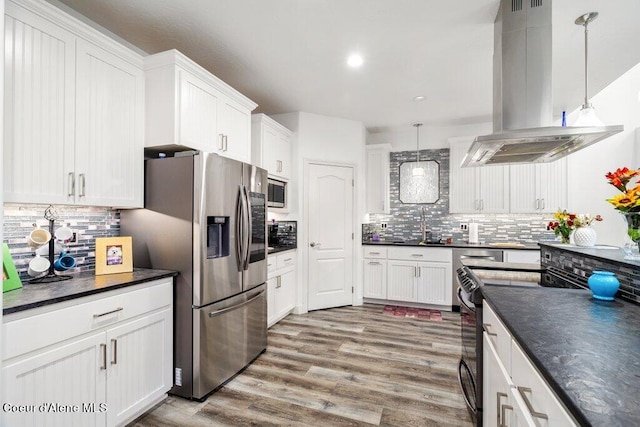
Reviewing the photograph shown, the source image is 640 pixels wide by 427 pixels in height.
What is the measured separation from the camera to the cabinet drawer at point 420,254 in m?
4.17

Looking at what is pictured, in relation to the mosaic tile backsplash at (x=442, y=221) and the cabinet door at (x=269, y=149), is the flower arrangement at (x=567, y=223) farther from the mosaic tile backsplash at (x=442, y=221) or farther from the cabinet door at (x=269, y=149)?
the cabinet door at (x=269, y=149)

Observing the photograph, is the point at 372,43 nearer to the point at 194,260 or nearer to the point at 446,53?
the point at 446,53

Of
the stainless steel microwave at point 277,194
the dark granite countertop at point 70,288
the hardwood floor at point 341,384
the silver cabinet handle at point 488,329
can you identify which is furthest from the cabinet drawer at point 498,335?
the stainless steel microwave at point 277,194

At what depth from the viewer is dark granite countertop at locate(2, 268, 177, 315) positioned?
4.41 feet

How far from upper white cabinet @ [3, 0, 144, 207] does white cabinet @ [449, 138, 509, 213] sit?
4019 millimetres

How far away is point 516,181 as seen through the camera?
422 cm

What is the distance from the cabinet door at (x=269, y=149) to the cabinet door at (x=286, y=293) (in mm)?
1287

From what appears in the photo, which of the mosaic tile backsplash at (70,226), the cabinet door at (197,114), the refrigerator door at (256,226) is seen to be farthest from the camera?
the refrigerator door at (256,226)

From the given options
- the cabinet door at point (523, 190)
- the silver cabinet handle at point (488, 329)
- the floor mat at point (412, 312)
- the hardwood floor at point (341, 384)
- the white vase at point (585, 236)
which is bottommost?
the floor mat at point (412, 312)

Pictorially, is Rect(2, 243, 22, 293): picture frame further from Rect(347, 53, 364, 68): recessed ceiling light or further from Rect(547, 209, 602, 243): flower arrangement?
Rect(547, 209, 602, 243): flower arrangement

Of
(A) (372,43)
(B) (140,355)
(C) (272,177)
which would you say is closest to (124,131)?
(B) (140,355)

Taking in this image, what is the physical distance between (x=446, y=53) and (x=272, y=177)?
7.09 feet

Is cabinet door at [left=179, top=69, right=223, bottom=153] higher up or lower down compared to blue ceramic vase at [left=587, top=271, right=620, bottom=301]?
higher up

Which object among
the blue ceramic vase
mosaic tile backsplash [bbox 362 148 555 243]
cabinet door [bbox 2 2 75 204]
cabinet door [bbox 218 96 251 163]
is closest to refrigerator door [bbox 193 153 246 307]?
cabinet door [bbox 218 96 251 163]
